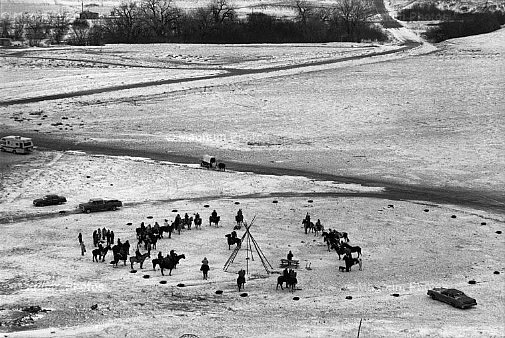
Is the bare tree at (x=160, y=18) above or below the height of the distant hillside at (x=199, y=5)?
below

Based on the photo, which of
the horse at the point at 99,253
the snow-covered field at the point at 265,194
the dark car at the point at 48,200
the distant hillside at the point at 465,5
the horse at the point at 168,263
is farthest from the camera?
the distant hillside at the point at 465,5

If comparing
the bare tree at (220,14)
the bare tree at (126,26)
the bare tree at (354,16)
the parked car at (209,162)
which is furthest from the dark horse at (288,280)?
the bare tree at (220,14)

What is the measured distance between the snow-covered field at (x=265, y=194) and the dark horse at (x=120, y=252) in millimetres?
504

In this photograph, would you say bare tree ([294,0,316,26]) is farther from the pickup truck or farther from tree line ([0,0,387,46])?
the pickup truck

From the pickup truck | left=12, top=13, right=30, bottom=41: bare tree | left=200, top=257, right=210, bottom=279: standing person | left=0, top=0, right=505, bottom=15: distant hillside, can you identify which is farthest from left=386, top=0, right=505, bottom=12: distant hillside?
left=200, top=257, right=210, bottom=279: standing person

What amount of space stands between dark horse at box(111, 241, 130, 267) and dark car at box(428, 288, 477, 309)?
A: 41.1 feet

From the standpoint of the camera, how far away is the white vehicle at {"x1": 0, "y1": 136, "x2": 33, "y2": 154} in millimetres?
55375

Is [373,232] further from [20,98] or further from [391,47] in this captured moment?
[391,47]

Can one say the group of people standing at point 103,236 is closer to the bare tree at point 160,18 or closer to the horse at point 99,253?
the horse at point 99,253

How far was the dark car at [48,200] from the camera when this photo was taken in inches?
1684

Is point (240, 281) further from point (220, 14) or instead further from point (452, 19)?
point (452, 19)

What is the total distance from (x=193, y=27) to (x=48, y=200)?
4051 inches

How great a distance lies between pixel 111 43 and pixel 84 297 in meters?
111

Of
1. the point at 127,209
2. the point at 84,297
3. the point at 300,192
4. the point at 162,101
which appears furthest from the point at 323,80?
the point at 84,297
